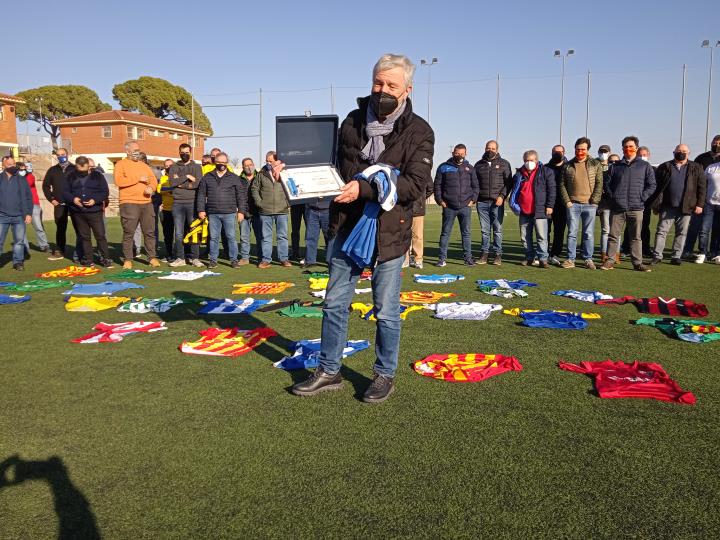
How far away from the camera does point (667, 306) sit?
7078mm

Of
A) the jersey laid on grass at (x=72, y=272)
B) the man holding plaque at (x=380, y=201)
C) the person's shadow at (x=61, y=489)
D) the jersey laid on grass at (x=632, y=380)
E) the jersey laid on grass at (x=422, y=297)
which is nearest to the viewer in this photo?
the person's shadow at (x=61, y=489)

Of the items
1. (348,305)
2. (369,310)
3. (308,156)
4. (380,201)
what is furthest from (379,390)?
(369,310)

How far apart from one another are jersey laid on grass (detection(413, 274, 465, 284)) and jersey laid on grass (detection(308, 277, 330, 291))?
5.12ft

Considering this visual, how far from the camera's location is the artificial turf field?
262 centimetres

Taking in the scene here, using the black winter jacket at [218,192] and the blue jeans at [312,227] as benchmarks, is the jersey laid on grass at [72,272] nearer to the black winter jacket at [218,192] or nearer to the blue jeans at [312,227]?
the black winter jacket at [218,192]

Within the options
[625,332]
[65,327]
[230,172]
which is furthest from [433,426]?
[230,172]

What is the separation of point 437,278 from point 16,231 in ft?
26.5

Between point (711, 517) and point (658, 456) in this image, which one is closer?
point (711, 517)

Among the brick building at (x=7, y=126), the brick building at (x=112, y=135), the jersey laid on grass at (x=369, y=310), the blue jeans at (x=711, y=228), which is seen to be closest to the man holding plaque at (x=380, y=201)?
the jersey laid on grass at (x=369, y=310)

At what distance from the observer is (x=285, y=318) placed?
6.77m

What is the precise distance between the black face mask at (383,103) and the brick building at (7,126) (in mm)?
49111

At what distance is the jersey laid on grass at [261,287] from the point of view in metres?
8.64

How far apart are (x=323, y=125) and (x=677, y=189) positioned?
940 cm

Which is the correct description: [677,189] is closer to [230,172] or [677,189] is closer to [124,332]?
[230,172]
